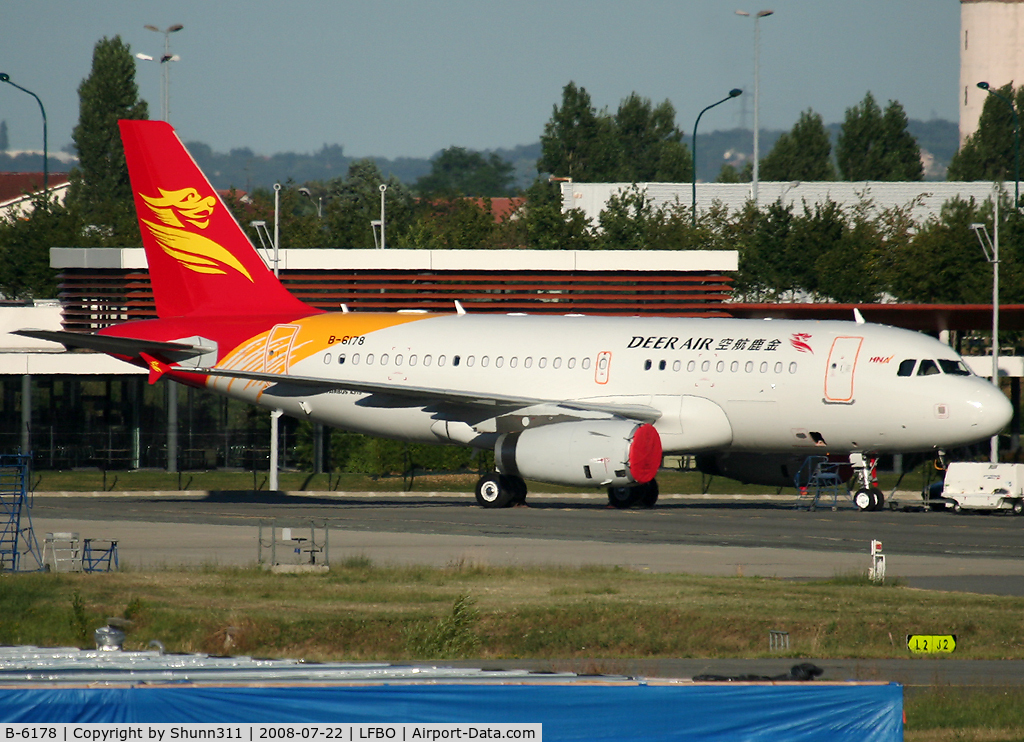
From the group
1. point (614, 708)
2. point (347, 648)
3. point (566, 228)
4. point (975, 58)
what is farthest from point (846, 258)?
point (975, 58)

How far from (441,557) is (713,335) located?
13.2 meters

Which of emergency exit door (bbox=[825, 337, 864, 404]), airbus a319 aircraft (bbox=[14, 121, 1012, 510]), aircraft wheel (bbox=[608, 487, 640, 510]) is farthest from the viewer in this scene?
aircraft wheel (bbox=[608, 487, 640, 510])

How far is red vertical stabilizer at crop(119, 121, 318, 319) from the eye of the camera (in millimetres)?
42125

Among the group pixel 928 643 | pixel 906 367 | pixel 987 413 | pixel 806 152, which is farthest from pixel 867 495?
pixel 806 152

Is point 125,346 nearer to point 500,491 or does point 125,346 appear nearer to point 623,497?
point 500,491

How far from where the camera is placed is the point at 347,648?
19.9 metres

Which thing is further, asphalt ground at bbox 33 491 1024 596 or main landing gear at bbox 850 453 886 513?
main landing gear at bbox 850 453 886 513

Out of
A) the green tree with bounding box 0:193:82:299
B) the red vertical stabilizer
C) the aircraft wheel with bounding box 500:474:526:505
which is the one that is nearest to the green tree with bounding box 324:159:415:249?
the green tree with bounding box 0:193:82:299

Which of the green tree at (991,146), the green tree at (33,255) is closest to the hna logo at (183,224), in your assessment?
the green tree at (33,255)

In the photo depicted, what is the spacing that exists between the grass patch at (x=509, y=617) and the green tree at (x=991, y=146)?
118 metres

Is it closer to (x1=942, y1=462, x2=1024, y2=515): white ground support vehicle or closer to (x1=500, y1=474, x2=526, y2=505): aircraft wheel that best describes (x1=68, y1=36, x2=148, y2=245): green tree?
(x1=500, y1=474, x2=526, y2=505): aircraft wheel

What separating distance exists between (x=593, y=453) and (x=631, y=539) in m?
4.04

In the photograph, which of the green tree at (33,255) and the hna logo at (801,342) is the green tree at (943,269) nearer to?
the hna logo at (801,342)

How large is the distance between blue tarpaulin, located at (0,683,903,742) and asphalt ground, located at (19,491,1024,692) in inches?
269
